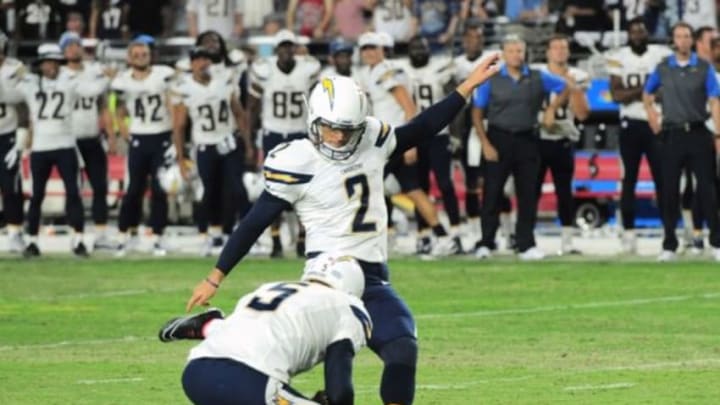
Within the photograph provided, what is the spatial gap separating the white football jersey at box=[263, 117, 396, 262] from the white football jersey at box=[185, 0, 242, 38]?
17.6 m

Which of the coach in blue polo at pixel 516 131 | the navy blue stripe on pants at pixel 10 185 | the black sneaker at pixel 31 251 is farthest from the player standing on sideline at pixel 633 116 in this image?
the navy blue stripe on pants at pixel 10 185

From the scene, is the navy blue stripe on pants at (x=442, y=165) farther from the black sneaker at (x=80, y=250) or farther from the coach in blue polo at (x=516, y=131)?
the black sneaker at (x=80, y=250)

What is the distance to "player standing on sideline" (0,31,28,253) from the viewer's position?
22.4m

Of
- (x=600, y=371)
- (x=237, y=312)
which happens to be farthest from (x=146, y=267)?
(x=237, y=312)

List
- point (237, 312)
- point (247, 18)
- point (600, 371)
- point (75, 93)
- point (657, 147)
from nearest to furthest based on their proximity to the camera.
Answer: point (237, 312) < point (600, 371) < point (657, 147) < point (75, 93) < point (247, 18)

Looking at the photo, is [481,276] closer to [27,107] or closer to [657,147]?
[657,147]

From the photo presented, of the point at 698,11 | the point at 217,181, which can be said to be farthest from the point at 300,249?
the point at 698,11

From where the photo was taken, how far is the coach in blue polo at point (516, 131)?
68.4 ft

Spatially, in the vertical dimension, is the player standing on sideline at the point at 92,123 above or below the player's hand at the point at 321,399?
below

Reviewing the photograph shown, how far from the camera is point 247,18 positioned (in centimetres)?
2928

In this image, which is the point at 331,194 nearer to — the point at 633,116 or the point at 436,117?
the point at 436,117

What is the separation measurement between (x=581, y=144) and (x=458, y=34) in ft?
6.76

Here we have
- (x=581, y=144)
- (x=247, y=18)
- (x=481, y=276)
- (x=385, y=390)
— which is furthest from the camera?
(x=247, y=18)

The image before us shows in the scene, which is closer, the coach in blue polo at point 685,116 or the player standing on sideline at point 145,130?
the coach in blue polo at point 685,116
